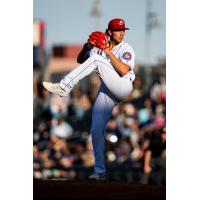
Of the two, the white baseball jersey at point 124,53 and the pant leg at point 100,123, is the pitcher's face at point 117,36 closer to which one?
the white baseball jersey at point 124,53

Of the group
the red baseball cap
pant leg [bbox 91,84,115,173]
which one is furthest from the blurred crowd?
the red baseball cap

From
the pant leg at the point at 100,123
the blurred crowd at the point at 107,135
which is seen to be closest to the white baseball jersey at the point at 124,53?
the pant leg at the point at 100,123

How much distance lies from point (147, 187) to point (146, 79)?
2731 millimetres

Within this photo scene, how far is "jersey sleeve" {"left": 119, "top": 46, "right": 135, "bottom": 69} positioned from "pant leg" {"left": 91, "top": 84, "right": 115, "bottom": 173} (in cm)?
48

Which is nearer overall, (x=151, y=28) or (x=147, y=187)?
(x=147, y=187)

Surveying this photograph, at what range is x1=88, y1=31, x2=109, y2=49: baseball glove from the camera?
12.2 m

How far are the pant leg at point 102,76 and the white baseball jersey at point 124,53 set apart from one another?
2.7 inches

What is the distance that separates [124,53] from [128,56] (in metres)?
0.07

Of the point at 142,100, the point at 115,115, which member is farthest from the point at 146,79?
the point at 115,115

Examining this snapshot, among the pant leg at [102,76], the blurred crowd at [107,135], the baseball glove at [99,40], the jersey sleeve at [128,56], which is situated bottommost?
the blurred crowd at [107,135]

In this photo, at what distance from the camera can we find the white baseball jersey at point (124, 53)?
40.1 ft
